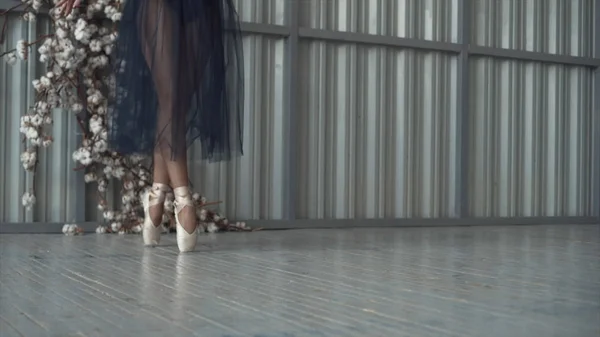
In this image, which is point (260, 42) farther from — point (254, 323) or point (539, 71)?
point (254, 323)

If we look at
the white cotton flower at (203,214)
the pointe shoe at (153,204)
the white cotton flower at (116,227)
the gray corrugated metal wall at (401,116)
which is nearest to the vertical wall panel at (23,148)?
the gray corrugated metal wall at (401,116)

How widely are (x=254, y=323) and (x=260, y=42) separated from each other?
3.39 metres

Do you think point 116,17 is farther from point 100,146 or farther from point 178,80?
point 178,80

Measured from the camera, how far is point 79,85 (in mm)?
4473

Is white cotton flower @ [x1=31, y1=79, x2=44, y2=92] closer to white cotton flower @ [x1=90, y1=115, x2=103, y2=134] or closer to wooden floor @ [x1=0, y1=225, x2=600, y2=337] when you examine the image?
white cotton flower @ [x1=90, y1=115, x2=103, y2=134]

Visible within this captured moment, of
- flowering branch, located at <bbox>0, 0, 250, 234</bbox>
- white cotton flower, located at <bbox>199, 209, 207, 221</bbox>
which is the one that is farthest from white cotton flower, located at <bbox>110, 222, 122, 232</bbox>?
white cotton flower, located at <bbox>199, 209, 207, 221</bbox>

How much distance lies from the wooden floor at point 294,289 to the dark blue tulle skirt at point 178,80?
17.9 inches

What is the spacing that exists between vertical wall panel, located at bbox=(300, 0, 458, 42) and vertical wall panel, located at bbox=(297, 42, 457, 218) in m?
0.13

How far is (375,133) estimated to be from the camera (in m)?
5.57

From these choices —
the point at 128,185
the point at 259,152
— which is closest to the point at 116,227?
the point at 128,185

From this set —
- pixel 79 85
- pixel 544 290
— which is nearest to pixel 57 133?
pixel 79 85

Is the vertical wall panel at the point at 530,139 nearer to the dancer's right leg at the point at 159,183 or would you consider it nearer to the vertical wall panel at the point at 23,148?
the vertical wall panel at the point at 23,148

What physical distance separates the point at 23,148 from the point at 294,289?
2.44 meters

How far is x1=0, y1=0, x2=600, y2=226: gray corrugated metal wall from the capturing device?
5.07 metres
